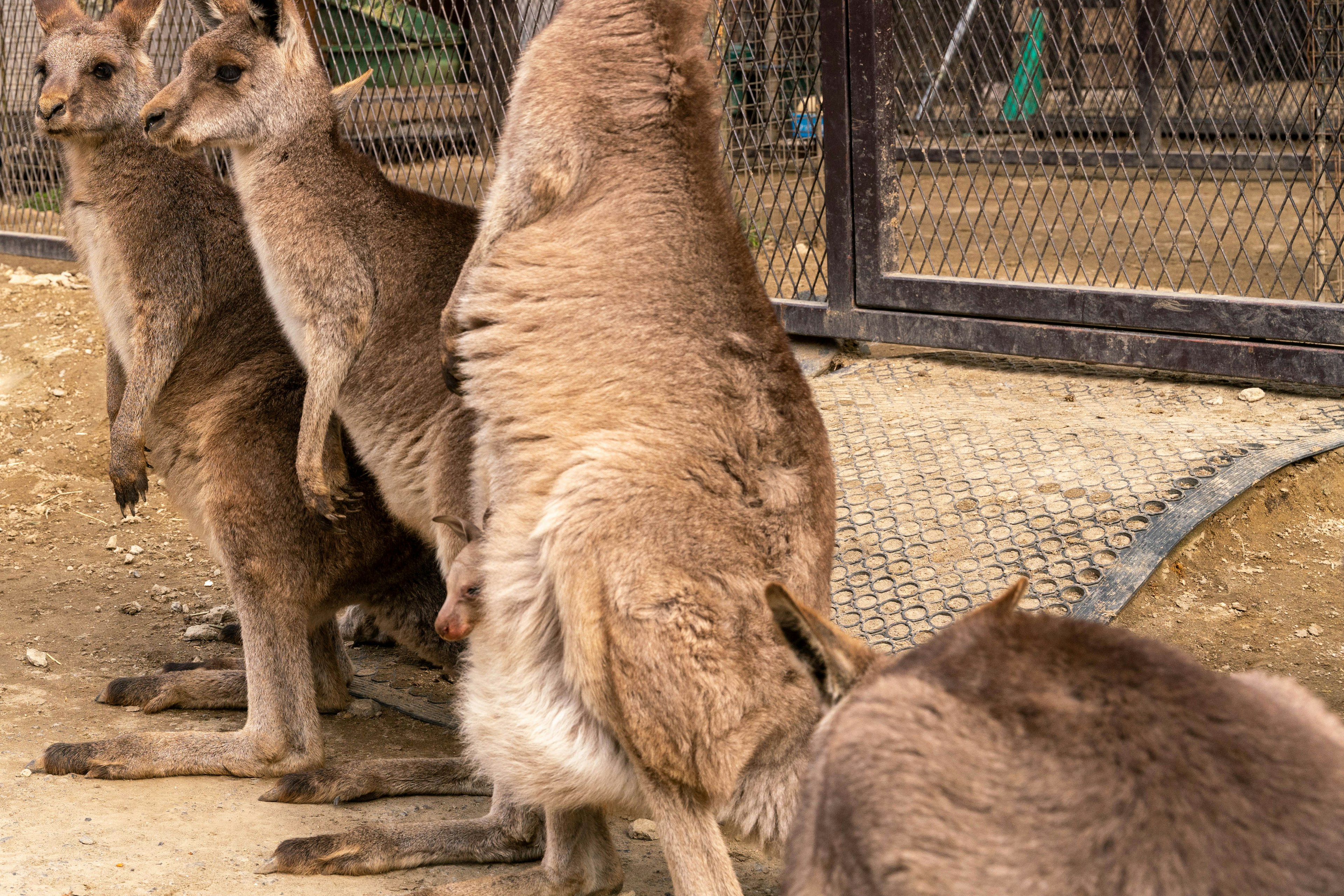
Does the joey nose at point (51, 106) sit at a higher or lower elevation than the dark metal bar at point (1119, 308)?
higher

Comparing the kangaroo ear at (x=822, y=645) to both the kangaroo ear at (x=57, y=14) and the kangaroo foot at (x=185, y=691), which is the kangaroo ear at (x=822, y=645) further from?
the kangaroo ear at (x=57, y=14)

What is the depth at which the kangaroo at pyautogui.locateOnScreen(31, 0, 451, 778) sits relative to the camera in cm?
389

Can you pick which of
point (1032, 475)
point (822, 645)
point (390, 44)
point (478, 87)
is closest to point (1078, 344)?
point (1032, 475)

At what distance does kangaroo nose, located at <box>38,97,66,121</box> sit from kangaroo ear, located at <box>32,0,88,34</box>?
0.53 metres

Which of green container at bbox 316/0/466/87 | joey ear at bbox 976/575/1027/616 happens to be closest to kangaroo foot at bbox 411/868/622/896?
joey ear at bbox 976/575/1027/616

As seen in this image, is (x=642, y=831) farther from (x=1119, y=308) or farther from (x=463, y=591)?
(x=1119, y=308)

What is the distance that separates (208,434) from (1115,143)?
516 cm

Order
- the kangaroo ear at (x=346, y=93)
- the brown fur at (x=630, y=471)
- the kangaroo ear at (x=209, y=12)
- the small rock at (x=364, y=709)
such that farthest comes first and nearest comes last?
the small rock at (x=364, y=709), the kangaroo ear at (x=346, y=93), the kangaroo ear at (x=209, y=12), the brown fur at (x=630, y=471)

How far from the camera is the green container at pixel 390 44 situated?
22.8ft

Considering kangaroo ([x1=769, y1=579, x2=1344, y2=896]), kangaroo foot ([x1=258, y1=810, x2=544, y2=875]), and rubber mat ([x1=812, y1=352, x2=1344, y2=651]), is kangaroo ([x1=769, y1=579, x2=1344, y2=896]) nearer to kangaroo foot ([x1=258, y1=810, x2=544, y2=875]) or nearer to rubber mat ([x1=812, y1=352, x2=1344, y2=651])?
kangaroo foot ([x1=258, y1=810, x2=544, y2=875])

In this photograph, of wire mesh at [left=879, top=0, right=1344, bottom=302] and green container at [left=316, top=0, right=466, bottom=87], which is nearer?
wire mesh at [left=879, top=0, right=1344, bottom=302]

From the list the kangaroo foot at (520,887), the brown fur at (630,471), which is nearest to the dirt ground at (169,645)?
the kangaroo foot at (520,887)

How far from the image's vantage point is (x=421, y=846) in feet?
11.2

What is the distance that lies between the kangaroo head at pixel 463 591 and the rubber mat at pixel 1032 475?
1.24 metres
